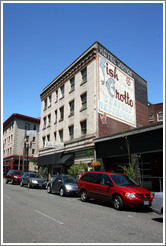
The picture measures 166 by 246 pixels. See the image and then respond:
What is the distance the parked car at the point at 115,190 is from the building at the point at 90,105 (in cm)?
836

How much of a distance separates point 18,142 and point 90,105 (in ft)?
99.4

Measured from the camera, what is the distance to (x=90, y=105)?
22.6 meters

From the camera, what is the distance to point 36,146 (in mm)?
51000

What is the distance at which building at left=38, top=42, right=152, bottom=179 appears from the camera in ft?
73.8

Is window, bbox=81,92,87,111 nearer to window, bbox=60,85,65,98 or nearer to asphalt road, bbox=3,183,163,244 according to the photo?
window, bbox=60,85,65,98

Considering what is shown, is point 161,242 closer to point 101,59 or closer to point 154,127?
point 154,127

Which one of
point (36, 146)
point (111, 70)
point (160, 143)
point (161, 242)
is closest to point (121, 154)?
point (160, 143)

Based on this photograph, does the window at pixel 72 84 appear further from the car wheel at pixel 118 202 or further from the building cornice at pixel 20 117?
the building cornice at pixel 20 117

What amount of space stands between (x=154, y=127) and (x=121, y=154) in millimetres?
4027

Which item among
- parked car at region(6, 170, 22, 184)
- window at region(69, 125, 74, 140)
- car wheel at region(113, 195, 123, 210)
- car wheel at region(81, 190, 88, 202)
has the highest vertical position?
window at region(69, 125, 74, 140)

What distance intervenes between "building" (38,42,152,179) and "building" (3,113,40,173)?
686 inches

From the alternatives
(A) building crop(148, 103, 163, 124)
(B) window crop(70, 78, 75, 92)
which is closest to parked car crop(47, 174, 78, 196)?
(B) window crop(70, 78, 75, 92)

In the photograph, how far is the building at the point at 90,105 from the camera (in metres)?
22.5

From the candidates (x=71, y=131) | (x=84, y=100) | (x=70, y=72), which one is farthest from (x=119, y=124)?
(x=70, y=72)
